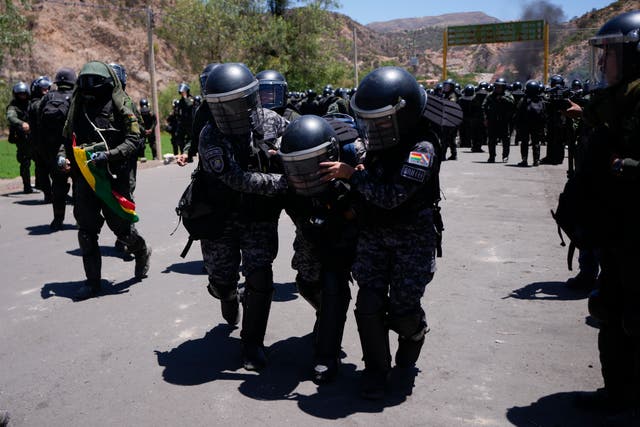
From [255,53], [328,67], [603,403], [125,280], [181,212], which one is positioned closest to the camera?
[603,403]

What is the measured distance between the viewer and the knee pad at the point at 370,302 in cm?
371

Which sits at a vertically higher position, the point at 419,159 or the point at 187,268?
the point at 419,159

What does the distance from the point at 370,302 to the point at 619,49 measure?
6.02 ft

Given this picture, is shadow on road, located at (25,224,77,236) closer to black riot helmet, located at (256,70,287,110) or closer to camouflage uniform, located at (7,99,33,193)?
camouflage uniform, located at (7,99,33,193)

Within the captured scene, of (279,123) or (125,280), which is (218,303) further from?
(279,123)

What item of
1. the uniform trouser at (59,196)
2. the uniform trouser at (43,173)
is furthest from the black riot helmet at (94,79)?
the uniform trouser at (43,173)

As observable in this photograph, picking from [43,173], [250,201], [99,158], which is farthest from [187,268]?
[43,173]

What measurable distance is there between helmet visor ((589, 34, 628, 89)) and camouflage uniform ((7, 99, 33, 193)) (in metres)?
10.7

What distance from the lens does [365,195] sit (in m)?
3.59

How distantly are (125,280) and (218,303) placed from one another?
142 cm

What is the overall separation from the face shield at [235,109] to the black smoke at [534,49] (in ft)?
179

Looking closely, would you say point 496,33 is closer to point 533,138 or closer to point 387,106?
point 533,138

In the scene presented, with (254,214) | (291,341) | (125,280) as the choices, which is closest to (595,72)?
(254,214)

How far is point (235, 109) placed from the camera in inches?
162
